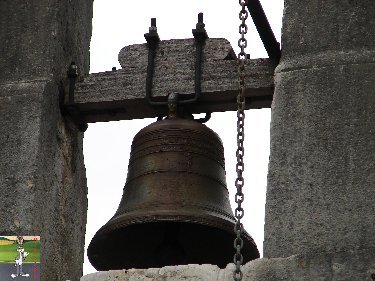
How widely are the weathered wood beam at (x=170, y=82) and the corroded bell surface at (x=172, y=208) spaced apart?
0.18m

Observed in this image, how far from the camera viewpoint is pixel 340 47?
20.0 ft

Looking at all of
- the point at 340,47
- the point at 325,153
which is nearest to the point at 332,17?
the point at 340,47

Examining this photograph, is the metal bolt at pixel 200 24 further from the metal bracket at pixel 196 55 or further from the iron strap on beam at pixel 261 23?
the iron strap on beam at pixel 261 23

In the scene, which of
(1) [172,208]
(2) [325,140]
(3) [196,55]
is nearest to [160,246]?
(1) [172,208]

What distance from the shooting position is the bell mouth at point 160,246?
638 centimetres

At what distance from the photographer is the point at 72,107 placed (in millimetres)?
6625

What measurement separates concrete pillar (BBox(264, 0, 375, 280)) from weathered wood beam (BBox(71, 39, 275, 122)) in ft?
0.86

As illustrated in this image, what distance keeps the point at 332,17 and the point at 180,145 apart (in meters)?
0.88

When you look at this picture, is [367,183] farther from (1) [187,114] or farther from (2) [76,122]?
(2) [76,122]

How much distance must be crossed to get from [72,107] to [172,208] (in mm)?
835

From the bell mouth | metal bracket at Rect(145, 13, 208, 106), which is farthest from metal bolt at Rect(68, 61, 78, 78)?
the bell mouth

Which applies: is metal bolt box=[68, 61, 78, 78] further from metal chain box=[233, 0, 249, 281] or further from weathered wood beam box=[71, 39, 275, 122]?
metal chain box=[233, 0, 249, 281]

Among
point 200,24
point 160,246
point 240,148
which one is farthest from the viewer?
point 200,24

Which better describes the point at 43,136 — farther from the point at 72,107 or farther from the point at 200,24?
the point at 200,24
